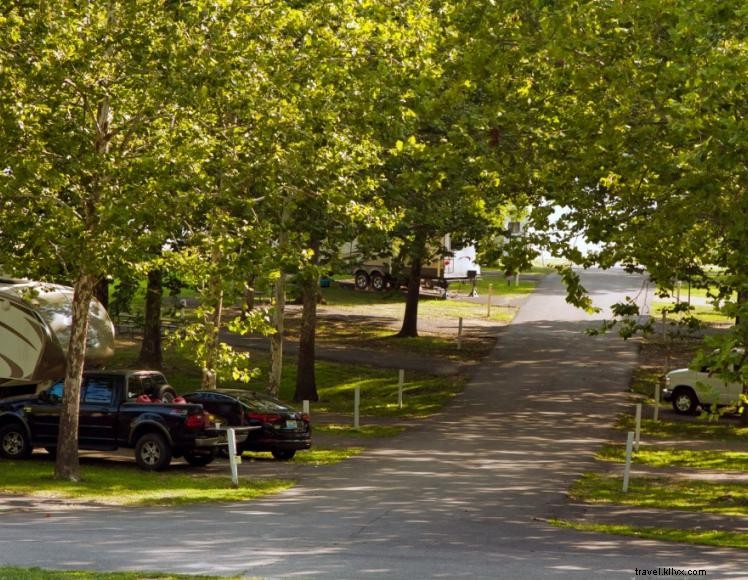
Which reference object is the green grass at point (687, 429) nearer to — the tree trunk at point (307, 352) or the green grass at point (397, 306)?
the tree trunk at point (307, 352)

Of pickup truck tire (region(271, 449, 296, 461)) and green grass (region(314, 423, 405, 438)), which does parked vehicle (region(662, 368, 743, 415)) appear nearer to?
green grass (region(314, 423, 405, 438))

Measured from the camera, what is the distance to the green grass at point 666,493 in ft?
71.0

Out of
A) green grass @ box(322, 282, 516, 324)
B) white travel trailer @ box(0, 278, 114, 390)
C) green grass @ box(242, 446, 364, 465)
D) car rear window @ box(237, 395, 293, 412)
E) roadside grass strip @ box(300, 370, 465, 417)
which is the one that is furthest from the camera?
green grass @ box(322, 282, 516, 324)

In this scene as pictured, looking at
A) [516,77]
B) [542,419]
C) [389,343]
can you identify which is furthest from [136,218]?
[389,343]

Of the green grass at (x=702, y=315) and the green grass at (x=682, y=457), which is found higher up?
the green grass at (x=702, y=315)

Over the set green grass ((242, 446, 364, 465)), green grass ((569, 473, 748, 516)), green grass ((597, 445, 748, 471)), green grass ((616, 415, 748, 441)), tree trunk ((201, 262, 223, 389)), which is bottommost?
green grass ((242, 446, 364, 465))

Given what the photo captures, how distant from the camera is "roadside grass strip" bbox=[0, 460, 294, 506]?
67.7 feet

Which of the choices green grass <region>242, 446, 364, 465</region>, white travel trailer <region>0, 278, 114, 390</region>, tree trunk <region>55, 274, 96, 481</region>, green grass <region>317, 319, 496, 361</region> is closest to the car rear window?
green grass <region>242, 446, 364, 465</region>

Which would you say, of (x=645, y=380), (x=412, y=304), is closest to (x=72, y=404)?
(x=645, y=380)

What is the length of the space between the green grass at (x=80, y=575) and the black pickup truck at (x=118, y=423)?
976cm

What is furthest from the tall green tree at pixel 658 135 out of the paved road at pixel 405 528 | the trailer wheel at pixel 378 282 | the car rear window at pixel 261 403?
the trailer wheel at pixel 378 282

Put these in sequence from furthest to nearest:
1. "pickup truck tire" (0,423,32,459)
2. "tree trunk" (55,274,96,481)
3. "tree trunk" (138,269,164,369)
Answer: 1. "tree trunk" (138,269,164,369)
2. "pickup truck tire" (0,423,32,459)
3. "tree trunk" (55,274,96,481)

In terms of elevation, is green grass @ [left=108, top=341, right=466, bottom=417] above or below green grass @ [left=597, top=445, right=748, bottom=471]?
above

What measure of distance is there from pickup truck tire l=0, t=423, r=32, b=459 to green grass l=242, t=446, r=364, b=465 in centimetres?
428
